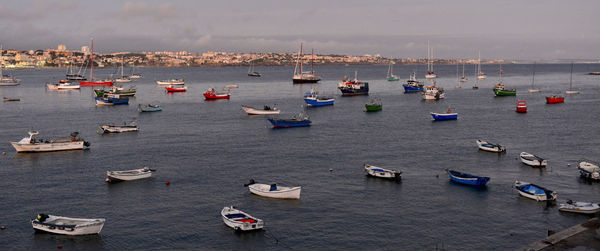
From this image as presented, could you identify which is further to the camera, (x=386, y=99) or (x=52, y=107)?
(x=386, y=99)

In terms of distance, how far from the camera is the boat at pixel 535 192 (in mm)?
44188

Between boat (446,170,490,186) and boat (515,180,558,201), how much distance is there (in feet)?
10.7

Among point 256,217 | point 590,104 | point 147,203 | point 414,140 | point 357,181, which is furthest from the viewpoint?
point 590,104

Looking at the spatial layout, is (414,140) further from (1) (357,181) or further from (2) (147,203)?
(2) (147,203)

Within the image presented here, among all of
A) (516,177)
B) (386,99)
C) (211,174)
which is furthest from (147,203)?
(386,99)

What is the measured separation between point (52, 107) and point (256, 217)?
99215 mm

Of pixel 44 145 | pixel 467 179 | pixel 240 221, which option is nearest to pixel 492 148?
pixel 467 179

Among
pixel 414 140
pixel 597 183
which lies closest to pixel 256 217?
pixel 597 183

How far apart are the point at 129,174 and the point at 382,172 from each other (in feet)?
84.0

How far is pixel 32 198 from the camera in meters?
46.7

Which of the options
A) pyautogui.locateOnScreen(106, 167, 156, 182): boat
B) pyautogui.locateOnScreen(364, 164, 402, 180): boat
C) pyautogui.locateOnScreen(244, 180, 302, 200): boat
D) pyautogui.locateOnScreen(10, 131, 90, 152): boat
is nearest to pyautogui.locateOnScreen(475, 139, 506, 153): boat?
pyautogui.locateOnScreen(364, 164, 402, 180): boat

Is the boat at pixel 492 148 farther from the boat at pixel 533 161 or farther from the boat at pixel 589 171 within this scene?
the boat at pixel 589 171

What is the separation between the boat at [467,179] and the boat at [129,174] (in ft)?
101

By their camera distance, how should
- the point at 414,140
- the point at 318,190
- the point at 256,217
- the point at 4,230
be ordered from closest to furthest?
the point at 4,230 < the point at 256,217 < the point at 318,190 < the point at 414,140
